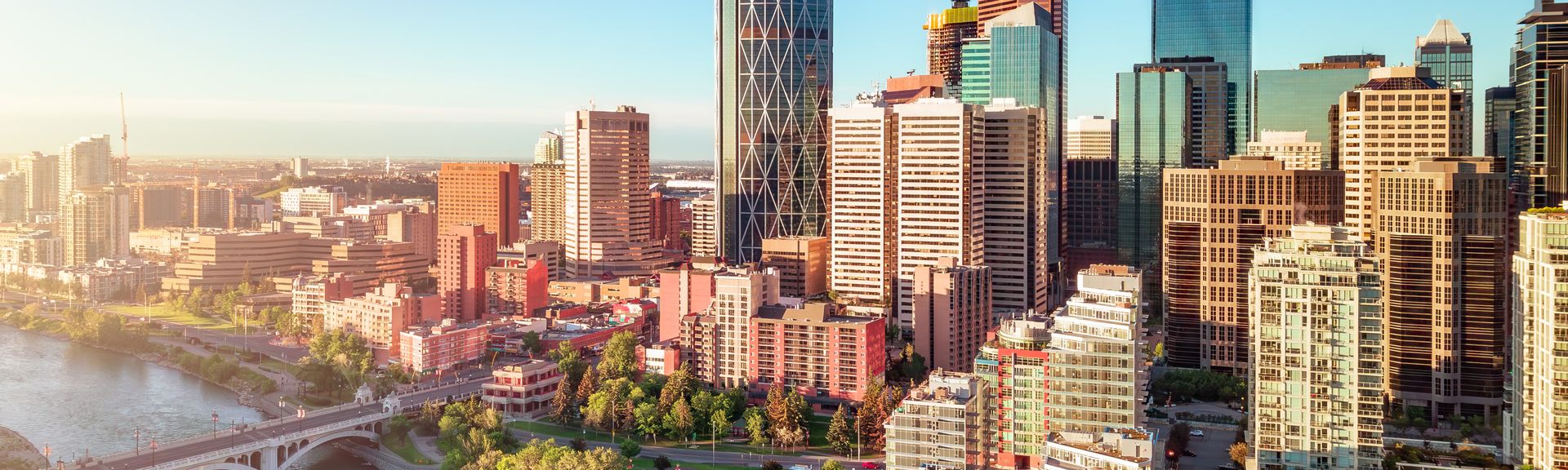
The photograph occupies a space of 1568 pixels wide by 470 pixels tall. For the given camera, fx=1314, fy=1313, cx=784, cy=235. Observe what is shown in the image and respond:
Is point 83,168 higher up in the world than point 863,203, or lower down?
higher up

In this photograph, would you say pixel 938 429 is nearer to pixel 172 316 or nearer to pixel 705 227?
pixel 172 316

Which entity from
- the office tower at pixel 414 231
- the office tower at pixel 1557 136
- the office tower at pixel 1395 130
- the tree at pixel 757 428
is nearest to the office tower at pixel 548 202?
the office tower at pixel 414 231

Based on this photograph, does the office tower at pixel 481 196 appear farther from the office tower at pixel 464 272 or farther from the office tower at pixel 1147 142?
the office tower at pixel 1147 142

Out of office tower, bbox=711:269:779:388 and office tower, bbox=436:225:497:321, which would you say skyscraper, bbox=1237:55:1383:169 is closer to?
office tower, bbox=711:269:779:388

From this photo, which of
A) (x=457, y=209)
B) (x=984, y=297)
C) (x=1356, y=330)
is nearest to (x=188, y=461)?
(x=984, y=297)

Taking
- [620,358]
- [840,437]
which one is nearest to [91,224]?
[620,358]
